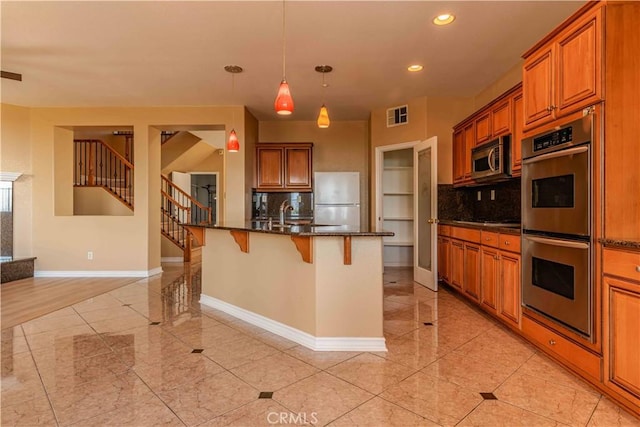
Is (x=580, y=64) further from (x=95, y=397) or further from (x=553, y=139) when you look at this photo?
(x=95, y=397)

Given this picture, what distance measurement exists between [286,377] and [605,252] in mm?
2068

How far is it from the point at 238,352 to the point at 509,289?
2.34 metres

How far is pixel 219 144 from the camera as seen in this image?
866 centimetres

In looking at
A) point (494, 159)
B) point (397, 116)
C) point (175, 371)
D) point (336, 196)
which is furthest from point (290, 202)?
point (175, 371)

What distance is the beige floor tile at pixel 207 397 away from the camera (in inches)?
72.2

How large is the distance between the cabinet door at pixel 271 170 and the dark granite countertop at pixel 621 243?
4698mm

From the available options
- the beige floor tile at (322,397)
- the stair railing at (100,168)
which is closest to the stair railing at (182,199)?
the stair railing at (100,168)

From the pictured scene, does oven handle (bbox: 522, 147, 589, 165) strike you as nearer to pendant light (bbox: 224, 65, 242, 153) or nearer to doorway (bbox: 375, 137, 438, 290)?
doorway (bbox: 375, 137, 438, 290)

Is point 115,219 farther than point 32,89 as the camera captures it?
Yes

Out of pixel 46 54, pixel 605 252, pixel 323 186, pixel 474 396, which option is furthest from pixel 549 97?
pixel 46 54

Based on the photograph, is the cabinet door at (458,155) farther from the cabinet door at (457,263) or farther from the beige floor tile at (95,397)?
Answer: the beige floor tile at (95,397)

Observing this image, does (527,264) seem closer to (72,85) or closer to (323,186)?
(323,186)

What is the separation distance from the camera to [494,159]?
12.1ft

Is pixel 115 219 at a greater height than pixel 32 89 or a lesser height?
lesser
